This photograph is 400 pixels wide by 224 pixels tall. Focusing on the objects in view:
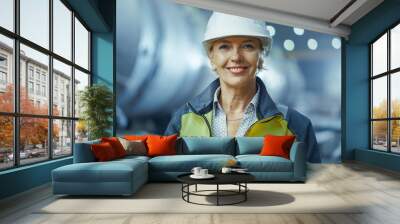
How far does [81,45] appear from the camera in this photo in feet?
26.7

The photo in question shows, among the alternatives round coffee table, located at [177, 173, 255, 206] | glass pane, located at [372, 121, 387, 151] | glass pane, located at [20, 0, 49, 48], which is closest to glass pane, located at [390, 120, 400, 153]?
glass pane, located at [372, 121, 387, 151]

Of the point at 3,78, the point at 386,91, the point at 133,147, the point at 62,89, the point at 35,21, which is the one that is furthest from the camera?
the point at 386,91

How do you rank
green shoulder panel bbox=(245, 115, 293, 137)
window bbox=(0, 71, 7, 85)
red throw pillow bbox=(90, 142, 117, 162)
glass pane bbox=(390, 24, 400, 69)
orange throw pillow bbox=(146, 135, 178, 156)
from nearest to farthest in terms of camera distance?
window bbox=(0, 71, 7, 85) → red throw pillow bbox=(90, 142, 117, 162) → orange throw pillow bbox=(146, 135, 178, 156) → glass pane bbox=(390, 24, 400, 69) → green shoulder panel bbox=(245, 115, 293, 137)

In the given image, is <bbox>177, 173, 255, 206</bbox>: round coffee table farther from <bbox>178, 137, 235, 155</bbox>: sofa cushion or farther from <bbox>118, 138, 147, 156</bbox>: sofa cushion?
<bbox>118, 138, 147, 156</bbox>: sofa cushion

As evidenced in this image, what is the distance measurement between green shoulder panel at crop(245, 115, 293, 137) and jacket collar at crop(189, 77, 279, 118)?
162 millimetres

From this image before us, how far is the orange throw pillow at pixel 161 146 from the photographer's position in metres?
6.82

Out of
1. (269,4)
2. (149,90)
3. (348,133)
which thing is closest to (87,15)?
(149,90)

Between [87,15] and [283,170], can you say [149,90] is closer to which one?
[87,15]

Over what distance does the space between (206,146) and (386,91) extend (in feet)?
14.6

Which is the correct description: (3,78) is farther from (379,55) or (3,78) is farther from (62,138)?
(379,55)

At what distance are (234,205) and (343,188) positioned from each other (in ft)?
7.01

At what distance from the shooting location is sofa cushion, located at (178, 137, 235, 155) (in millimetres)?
6980

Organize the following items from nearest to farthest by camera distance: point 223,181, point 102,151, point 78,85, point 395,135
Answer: point 223,181 < point 102,151 < point 78,85 < point 395,135

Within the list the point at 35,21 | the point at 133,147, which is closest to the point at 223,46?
the point at 133,147
